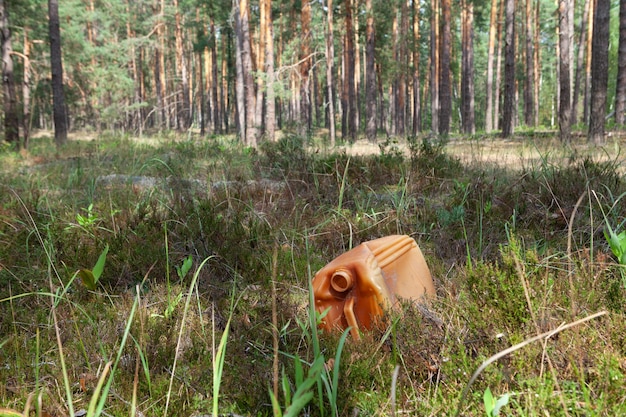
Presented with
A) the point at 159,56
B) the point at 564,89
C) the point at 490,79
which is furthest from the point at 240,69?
the point at 159,56

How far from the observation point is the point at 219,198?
3174 millimetres

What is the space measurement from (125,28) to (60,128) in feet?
76.1

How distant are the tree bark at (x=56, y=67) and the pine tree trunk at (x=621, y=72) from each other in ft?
41.2

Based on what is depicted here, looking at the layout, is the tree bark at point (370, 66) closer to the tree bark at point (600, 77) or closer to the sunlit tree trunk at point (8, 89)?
the tree bark at point (600, 77)

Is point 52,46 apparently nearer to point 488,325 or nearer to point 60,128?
point 60,128

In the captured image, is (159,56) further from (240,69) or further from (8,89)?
(8,89)

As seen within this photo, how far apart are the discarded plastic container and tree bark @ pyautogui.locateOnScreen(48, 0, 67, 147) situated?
11.0 meters

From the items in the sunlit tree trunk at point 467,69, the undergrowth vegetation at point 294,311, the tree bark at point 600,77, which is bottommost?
the undergrowth vegetation at point 294,311

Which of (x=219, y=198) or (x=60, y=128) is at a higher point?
(x=60, y=128)

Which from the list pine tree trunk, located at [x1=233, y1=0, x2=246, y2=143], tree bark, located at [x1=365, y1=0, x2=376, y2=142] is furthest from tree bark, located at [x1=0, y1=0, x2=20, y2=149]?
tree bark, located at [x1=365, y1=0, x2=376, y2=142]

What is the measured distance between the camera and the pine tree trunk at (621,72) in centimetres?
753

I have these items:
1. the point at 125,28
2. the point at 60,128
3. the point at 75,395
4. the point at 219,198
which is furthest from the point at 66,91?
the point at 75,395

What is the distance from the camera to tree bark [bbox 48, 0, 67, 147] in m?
10.8

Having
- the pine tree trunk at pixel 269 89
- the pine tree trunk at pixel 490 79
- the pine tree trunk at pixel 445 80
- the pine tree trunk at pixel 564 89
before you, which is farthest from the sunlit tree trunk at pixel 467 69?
the pine tree trunk at pixel 269 89
